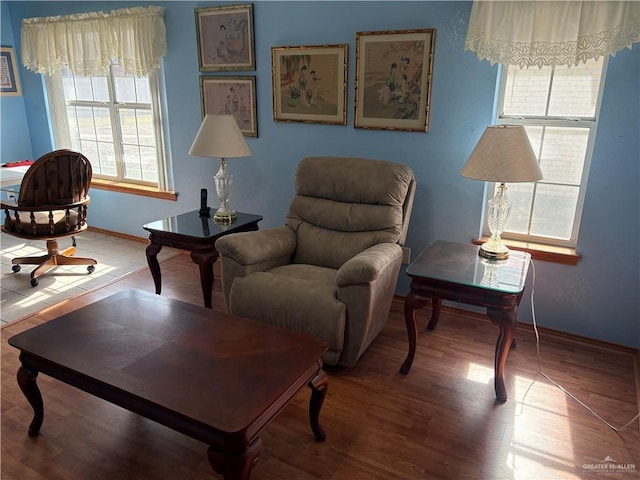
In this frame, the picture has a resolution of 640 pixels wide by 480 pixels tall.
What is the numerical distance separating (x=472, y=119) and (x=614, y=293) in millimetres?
1307

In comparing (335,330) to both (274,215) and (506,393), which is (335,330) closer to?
(506,393)

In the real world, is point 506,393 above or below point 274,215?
below

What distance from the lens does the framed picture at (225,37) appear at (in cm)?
336

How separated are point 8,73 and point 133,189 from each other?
1848 mm

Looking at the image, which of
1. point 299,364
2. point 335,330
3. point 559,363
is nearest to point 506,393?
point 559,363

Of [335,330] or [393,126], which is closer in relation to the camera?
[335,330]

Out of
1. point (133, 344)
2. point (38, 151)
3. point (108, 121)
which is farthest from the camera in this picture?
point (38, 151)

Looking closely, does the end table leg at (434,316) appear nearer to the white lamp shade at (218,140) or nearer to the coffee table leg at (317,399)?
the coffee table leg at (317,399)

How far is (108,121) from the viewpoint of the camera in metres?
4.52

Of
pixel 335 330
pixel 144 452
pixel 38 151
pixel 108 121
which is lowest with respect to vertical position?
pixel 144 452

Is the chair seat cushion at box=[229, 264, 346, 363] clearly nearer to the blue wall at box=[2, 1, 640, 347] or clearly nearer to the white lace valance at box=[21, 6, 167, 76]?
the blue wall at box=[2, 1, 640, 347]

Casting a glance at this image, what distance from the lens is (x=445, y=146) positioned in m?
2.90

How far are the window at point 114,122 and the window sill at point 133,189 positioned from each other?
5 centimetres

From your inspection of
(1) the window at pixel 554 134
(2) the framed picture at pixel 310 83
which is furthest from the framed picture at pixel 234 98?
(1) the window at pixel 554 134
